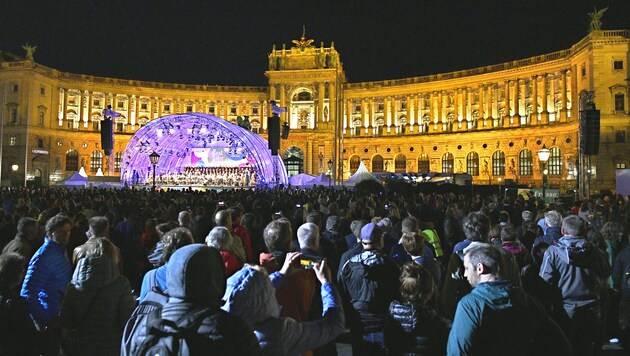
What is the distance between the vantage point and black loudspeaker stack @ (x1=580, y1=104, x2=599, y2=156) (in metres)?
24.1

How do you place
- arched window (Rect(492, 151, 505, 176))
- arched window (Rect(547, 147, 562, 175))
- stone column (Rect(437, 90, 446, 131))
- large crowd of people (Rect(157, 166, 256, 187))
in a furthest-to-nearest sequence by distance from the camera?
stone column (Rect(437, 90, 446, 131)) < arched window (Rect(492, 151, 505, 176)) < arched window (Rect(547, 147, 562, 175)) < large crowd of people (Rect(157, 166, 256, 187))

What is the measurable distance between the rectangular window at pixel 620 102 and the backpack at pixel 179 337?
54.2m

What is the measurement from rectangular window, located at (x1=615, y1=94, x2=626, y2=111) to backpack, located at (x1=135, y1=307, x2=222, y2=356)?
54.2 metres

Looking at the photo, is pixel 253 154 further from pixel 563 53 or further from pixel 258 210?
pixel 563 53

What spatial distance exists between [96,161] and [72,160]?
2980 millimetres

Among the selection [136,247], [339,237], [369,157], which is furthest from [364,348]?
[369,157]

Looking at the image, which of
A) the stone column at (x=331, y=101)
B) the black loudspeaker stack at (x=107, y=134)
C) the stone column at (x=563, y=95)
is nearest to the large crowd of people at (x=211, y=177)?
the black loudspeaker stack at (x=107, y=134)

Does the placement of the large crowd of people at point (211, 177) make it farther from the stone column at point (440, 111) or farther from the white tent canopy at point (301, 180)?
the stone column at point (440, 111)

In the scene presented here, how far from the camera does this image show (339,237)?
7.82m

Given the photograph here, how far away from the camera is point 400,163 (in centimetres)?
7000

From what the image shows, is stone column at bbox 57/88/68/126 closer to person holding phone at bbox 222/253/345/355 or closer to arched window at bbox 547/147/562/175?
arched window at bbox 547/147/562/175

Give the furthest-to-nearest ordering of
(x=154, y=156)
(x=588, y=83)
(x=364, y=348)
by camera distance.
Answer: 1. (x=588, y=83)
2. (x=154, y=156)
3. (x=364, y=348)

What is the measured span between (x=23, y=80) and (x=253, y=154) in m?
41.6

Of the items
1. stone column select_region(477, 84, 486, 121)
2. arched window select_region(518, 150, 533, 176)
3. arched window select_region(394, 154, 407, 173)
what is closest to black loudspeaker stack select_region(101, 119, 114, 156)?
arched window select_region(394, 154, 407, 173)
